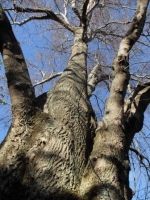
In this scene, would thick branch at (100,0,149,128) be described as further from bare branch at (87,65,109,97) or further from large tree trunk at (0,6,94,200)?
bare branch at (87,65,109,97)

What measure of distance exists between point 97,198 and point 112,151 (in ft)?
1.39

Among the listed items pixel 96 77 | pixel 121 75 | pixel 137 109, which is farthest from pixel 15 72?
pixel 96 77

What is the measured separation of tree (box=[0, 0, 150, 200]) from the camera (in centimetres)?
186

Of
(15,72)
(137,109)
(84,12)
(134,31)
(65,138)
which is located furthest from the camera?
(84,12)

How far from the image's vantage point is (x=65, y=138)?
2.19 metres

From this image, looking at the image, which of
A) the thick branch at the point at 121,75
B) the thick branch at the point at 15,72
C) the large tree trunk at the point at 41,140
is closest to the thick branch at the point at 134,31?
the thick branch at the point at 121,75

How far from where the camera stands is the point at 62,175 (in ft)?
6.28

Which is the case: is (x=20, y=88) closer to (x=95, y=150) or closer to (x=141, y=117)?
(x=95, y=150)

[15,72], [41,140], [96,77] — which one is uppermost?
[15,72]

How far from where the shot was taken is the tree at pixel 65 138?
73.2 inches

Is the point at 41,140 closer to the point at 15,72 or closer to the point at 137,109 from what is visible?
the point at 15,72

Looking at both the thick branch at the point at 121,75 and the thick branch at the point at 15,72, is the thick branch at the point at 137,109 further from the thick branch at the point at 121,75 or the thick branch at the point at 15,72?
the thick branch at the point at 15,72

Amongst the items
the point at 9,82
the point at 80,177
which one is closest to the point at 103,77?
the point at 9,82

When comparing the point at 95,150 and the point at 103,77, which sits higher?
the point at 95,150
